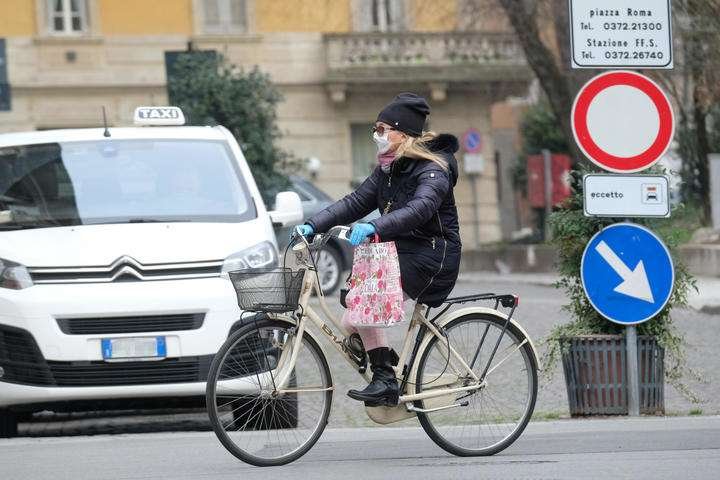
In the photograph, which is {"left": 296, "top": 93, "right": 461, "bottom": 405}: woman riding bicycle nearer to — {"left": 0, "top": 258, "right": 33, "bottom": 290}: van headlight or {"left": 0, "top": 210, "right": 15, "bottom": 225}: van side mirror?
{"left": 0, "top": 258, "right": 33, "bottom": 290}: van headlight

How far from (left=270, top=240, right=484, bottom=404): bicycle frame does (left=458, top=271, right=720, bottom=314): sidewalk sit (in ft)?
17.2

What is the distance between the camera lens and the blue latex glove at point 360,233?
288 inches

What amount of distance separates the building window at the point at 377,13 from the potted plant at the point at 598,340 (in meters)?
27.5

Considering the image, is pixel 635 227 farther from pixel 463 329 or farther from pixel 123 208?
pixel 123 208

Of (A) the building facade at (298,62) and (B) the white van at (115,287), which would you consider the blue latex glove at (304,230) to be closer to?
(B) the white van at (115,287)

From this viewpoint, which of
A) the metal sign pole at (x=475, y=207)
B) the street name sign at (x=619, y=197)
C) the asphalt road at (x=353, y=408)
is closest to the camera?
the street name sign at (x=619, y=197)

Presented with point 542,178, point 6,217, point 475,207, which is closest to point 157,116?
point 6,217

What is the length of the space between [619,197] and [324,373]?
243cm

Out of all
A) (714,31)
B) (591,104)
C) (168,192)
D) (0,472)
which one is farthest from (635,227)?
(714,31)

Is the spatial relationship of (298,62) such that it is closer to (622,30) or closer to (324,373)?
(622,30)

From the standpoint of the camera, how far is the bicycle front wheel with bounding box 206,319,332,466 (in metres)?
7.41

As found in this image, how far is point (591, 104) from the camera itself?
921 centimetres

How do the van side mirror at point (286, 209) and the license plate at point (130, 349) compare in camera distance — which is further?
the van side mirror at point (286, 209)

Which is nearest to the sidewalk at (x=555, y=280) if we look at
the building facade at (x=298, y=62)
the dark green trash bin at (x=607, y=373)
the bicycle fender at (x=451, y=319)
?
the dark green trash bin at (x=607, y=373)
